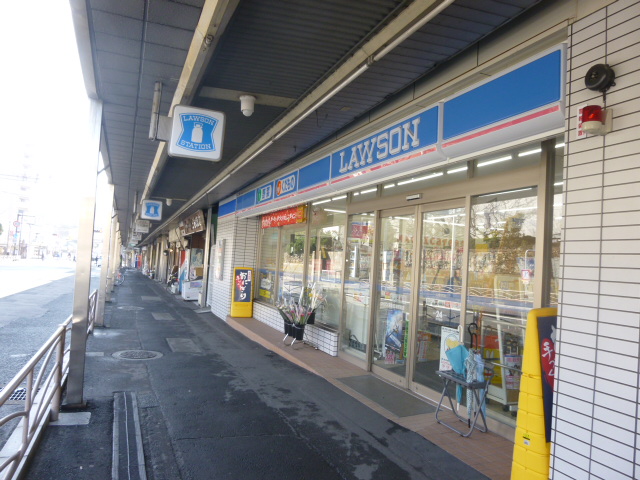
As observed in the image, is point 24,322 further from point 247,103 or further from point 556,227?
point 556,227

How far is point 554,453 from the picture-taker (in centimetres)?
296

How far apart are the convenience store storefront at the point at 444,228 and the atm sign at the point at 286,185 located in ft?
0.17

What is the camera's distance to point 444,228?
570cm

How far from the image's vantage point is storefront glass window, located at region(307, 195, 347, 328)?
8211mm

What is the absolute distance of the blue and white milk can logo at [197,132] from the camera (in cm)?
529

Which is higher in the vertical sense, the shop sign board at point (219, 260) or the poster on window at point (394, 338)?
the shop sign board at point (219, 260)

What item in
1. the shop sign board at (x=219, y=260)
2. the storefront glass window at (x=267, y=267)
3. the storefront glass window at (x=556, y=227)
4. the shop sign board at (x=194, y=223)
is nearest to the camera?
the storefront glass window at (x=556, y=227)

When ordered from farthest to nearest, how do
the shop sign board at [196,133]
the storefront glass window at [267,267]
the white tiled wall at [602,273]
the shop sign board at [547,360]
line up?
the storefront glass window at [267,267] → the shop sign board at [196,133] → the shop sign board at [547,360] → the white tiled wall at [602,273]

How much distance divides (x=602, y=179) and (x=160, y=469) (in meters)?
4.07

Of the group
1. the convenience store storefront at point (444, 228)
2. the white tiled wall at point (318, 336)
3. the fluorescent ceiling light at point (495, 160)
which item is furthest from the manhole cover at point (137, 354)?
the fluorescent ceiling light at point (495, 160)

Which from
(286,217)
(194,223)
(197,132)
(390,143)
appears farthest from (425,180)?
(194,223)

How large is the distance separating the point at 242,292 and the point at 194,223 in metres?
7.15

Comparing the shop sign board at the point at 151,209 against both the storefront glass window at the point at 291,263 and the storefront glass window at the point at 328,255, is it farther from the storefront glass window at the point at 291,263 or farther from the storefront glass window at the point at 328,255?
the storefront glass window at the point at 328,255

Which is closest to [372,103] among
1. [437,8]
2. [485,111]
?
[485,111]
